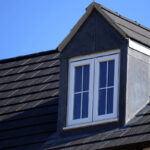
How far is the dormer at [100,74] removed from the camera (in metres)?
13.2

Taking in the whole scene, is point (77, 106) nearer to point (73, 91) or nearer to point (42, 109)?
point (73, 91)

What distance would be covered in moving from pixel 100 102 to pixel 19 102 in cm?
297

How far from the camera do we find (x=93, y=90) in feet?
44.1

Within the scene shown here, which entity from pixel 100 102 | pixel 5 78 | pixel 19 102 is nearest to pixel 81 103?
pixel 100 102

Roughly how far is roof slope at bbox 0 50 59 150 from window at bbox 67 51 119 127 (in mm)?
926

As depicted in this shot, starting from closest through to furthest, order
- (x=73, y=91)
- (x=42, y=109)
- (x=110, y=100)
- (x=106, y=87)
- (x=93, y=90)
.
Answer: (x=110, y=100) < (x=106, y=87) < (x=93, y=90) < (x=73, y=91) < (x=42, y=109)

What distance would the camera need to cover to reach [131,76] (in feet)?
43.6

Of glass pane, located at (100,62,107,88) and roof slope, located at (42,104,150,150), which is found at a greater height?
glass pane, located at (100,62,107,88)

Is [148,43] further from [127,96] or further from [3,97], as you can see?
[3,97]

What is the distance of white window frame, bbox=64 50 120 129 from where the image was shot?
13180 millimetres

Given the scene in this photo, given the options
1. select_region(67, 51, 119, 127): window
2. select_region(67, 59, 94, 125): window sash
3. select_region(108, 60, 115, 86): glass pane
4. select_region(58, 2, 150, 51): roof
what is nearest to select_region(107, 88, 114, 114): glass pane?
select_region(67, 51, 119, 127): window

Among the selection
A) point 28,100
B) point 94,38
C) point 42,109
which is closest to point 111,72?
point 94,38

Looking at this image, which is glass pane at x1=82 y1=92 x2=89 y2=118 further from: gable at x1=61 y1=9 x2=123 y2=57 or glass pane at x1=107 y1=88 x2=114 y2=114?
gable at x1=61 y1=9 x2=123 y2=57

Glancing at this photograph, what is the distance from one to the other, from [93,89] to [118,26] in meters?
1.28
